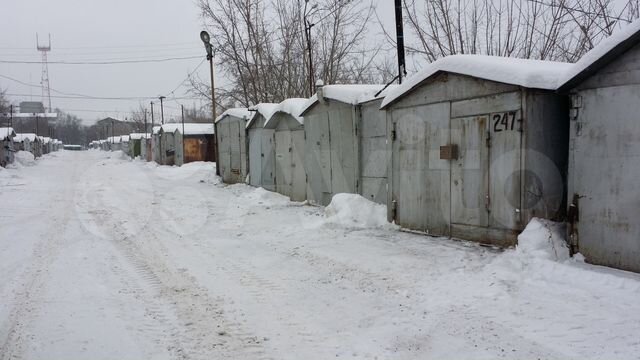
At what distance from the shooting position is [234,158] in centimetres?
1966

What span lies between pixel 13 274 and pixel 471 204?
6108 mm

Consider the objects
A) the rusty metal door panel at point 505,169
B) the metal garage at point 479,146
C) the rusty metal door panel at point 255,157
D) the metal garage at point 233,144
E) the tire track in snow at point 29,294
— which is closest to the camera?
the tire track in snow at point 29,294

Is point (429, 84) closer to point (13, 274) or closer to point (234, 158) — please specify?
point (13, 274)

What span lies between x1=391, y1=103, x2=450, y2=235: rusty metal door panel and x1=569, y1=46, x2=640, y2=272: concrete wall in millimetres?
2168

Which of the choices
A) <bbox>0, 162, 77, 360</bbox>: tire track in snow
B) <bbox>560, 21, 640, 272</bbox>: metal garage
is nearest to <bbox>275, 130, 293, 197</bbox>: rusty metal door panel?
<bbox>0, 162, 77, 360</bbox>: tire track in snow

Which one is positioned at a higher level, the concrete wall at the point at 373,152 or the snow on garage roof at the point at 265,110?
the snow on garage roof at the point at 265,110

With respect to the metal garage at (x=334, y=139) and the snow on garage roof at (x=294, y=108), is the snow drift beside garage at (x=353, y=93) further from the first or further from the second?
the snow on garage roof at (x=294, y=108)

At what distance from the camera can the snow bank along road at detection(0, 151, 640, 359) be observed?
13.2 ft

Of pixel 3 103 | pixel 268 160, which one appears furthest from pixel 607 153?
pixel 3 103

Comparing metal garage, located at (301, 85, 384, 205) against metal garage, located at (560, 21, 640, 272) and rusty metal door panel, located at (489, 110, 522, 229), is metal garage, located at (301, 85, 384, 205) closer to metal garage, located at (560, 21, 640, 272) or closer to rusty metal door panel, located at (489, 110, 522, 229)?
rusty metal door panel, located at (489, 110, 522, 229)

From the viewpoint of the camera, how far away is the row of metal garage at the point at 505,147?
17.4 feet

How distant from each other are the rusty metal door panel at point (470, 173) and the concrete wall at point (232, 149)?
1176cm

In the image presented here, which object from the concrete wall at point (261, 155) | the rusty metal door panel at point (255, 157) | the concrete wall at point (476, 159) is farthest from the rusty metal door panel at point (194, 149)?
the concrete wall at point (476, 159)

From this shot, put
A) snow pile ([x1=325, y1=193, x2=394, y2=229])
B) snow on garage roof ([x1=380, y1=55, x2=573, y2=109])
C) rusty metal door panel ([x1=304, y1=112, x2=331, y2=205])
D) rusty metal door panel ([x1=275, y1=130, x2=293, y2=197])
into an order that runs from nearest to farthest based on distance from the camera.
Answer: snow on garage roof ([x1=380, y1=55, x2=573, y2=109]) < snow pile ([x1=325, y1=193, x2=394, y2=229]) < rusty metal door panel ([x1=304, y1=112, x2=331, y2=205]) < rusty metal door panel ([x1=275, y1=130, x2=293, y2=197])
